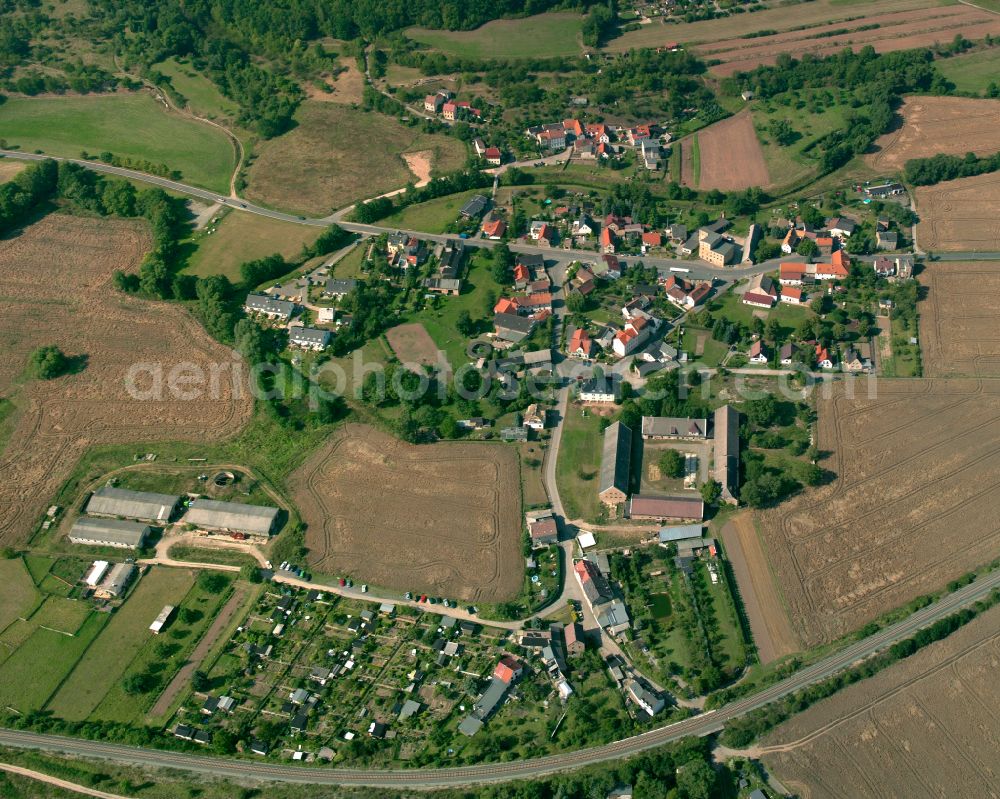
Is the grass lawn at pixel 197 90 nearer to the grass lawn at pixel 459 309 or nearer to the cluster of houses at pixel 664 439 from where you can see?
the grass lawn at pixel 459 309

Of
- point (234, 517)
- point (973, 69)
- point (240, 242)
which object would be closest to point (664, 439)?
point (234, 517)

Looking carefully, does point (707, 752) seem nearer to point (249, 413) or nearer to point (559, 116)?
point (249, 413)

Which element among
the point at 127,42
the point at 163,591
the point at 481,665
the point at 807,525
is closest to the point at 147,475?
the point at 163,591

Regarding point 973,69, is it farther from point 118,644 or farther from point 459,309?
point 118,644

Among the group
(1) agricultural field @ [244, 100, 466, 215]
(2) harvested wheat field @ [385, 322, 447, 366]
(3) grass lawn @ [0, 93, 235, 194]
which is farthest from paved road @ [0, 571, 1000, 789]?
(3) grass lawn @ [0, 93, 235, 194]

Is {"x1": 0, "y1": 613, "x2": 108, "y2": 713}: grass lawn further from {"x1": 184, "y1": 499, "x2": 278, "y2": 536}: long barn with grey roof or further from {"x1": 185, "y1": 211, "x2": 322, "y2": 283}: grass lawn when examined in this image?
{"x1": 185, "y1": 211, "x2": 322, "y2": 283}: grass lawn

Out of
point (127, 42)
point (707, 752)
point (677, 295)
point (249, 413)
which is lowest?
point (707, 752)
